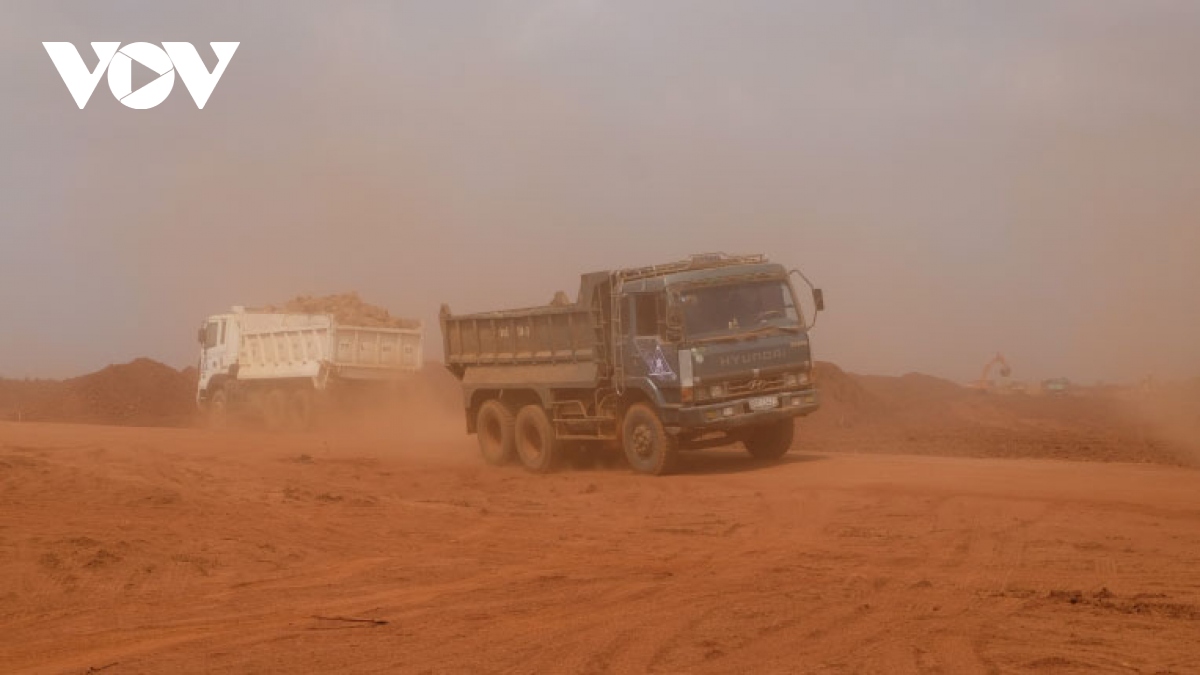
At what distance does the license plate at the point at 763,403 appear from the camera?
1658 centimetres

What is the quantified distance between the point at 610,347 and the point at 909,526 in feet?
21.4

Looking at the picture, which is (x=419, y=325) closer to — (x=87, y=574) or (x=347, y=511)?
(x=347, y=511)

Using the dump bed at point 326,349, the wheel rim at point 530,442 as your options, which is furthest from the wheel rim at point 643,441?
the dump bed at point 326,349

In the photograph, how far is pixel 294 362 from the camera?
2870cm

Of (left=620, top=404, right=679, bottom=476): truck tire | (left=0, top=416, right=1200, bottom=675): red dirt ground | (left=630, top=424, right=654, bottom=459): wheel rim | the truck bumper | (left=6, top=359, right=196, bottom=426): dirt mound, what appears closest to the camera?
(left=0, top=416, right=1200, bottom=675): red dirt ground

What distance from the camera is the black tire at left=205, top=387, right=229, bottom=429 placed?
3127cm

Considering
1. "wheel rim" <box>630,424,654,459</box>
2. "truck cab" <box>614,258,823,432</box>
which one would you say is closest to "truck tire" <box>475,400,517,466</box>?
"wheel rim" <box>630,424,654,459</box>

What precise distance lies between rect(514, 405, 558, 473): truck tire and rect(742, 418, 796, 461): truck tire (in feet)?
9.67

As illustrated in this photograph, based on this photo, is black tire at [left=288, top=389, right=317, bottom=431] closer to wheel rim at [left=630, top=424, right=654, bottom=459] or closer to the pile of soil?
the pile of soil

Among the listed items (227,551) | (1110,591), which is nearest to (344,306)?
(227,551)

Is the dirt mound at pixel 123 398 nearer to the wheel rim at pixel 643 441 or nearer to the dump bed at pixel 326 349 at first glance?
the dump bed at pixel 326 349

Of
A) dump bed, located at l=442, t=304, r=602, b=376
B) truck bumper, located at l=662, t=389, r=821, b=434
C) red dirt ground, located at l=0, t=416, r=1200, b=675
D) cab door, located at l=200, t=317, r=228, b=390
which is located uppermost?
cab door, located at l=200, t=317, r=228, b=390

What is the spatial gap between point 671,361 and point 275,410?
A: 15.8 meters

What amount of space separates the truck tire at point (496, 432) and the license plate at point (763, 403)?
466 centimetres
